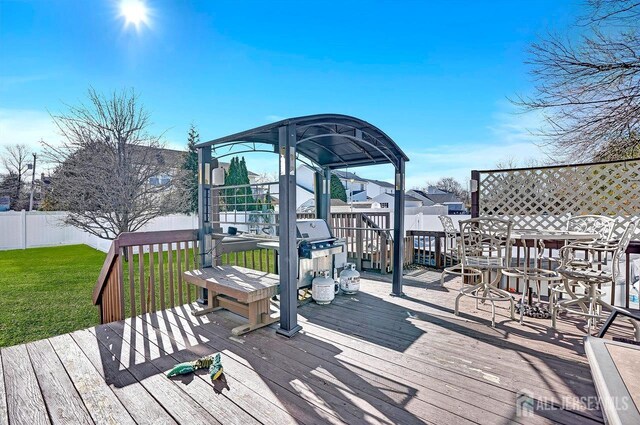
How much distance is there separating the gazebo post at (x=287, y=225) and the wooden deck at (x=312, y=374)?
0.72ft

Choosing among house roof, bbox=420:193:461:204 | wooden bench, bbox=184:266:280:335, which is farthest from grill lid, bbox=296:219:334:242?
house roof, bbox=420:193:461:204

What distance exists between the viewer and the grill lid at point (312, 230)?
3.78 m

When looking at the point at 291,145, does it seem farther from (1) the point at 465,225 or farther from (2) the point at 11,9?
(2) the point at 11,9

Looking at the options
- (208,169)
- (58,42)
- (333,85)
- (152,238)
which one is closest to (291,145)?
(208,169)

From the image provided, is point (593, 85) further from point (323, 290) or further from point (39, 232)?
point (39, 232)

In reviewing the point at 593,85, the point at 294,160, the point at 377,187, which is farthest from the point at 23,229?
the point at 377,187

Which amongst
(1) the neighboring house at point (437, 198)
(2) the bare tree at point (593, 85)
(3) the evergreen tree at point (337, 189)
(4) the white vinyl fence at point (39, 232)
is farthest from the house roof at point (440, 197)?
(4) the white vinyl fence at point (39, 232)

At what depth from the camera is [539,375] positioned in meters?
2.16

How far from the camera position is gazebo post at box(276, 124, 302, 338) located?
287 cm

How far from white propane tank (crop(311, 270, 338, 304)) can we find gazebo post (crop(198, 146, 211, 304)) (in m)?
1.41

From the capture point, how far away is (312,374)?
2.20 metres

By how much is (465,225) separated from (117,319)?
161 inches

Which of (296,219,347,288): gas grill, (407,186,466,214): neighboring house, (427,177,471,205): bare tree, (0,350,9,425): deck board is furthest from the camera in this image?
(427,177,471,205): bare tree

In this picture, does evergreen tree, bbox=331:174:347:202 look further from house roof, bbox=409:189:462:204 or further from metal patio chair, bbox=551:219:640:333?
house roof, bbox=409:189:462:204
